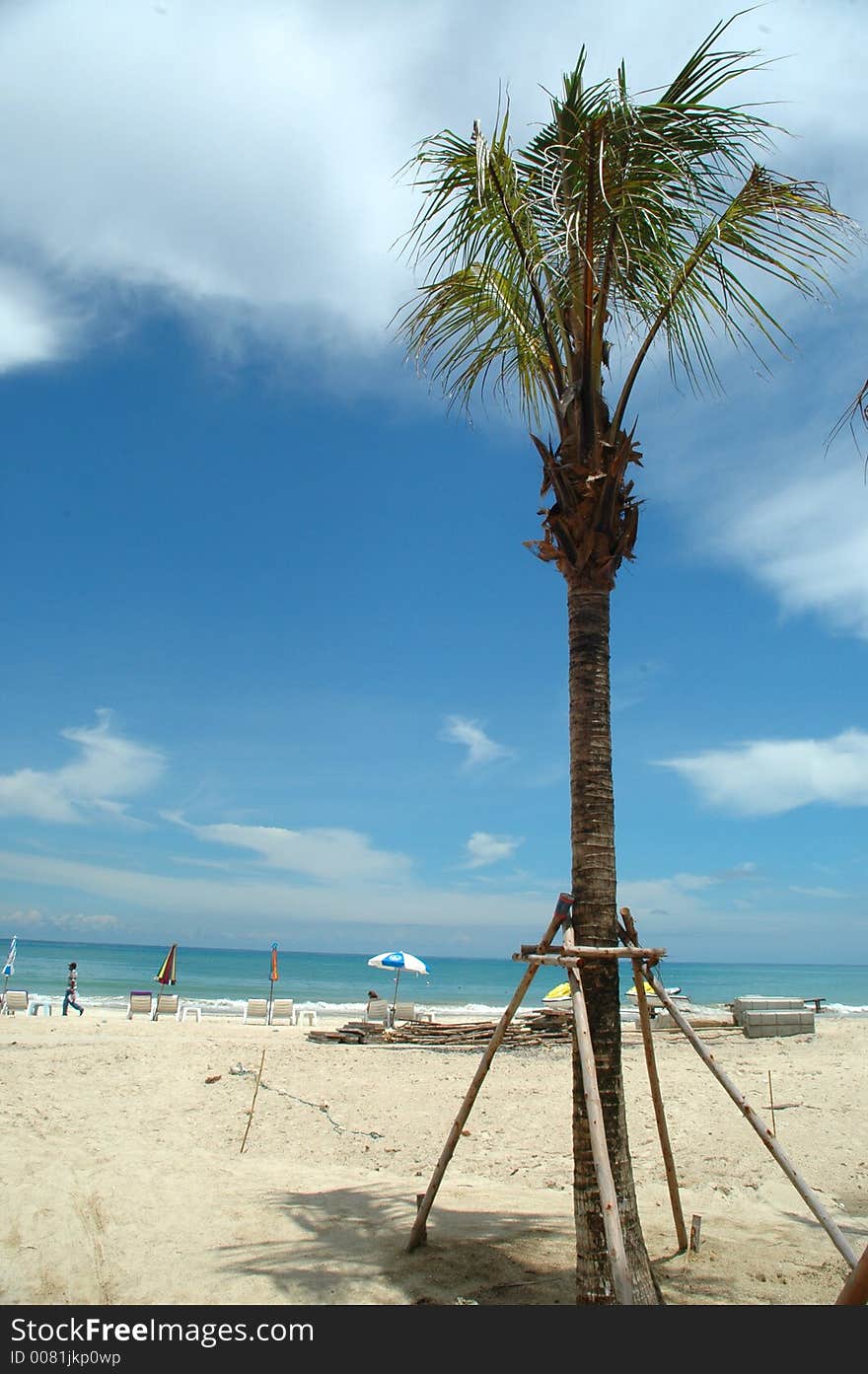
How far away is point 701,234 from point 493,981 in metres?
90.5

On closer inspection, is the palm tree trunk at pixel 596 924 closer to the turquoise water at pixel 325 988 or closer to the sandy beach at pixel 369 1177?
the sandy beach at pixel 369 1177

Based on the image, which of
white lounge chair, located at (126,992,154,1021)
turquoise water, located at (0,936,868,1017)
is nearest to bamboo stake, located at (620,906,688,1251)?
white lounge chair, located at (126,992,154,1021)

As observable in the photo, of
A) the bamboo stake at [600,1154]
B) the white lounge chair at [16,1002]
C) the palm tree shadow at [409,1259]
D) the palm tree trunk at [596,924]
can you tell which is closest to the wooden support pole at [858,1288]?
the bamboo stake at [600,1154]

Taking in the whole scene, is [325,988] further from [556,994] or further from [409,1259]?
[409,1259]

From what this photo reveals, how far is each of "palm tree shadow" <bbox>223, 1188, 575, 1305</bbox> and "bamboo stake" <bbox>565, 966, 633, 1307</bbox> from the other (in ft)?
4.02

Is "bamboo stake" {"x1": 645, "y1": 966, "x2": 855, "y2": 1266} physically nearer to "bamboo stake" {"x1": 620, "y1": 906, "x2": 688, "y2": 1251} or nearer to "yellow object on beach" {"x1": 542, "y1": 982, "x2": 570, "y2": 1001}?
"bamboo stake" {"x1": 620, "y1": 906, "x2": 688, "y2": 1251}

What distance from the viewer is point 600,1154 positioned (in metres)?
4.36

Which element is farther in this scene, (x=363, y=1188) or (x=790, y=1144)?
(x=790, y=1144)

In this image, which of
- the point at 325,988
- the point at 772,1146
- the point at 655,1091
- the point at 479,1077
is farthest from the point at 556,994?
the point at 325,988

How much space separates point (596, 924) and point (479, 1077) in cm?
147
